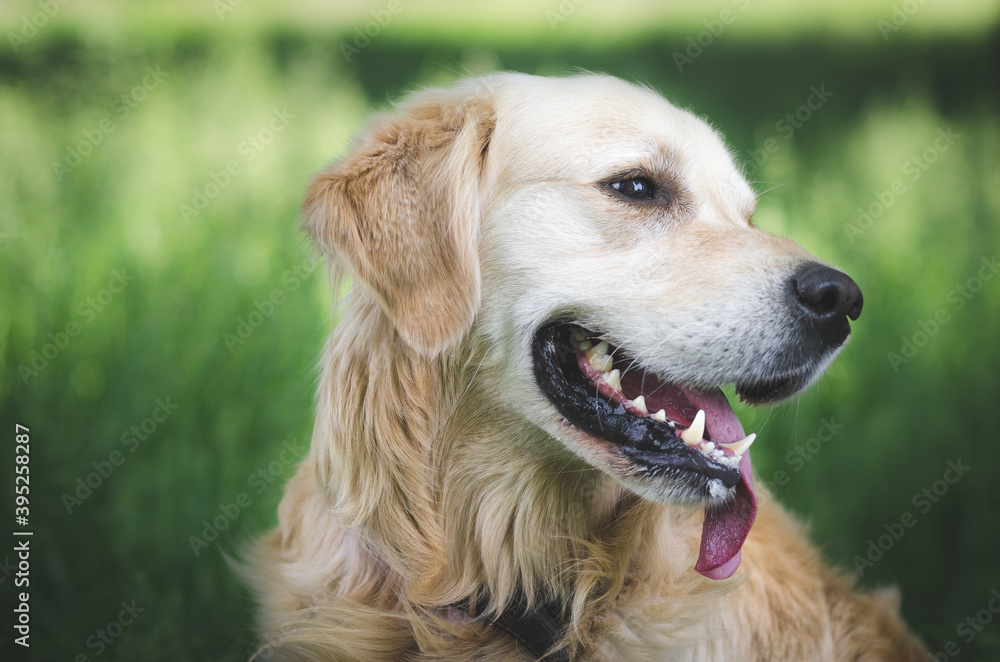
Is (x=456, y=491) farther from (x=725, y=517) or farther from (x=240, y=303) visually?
(x=240, y=303)

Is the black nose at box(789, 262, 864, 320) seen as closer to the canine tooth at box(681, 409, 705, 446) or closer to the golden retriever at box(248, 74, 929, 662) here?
the golden retriever at box(248, 74, 929, 662)

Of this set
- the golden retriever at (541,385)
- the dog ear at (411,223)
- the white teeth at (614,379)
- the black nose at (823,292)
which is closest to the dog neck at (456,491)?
the golden retriever at (541,385)

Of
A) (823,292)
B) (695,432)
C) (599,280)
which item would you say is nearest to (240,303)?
(599,280)

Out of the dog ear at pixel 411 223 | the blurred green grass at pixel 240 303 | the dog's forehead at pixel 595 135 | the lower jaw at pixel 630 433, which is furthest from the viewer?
the blurred green grass at pixel 240 303

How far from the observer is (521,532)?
2260 millimetres

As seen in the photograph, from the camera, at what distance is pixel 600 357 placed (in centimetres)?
215

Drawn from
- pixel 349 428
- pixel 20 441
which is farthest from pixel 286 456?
pixel 349 428

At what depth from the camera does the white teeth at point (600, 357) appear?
214cm

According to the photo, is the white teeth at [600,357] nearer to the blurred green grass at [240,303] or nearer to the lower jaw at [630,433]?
the lower jaw at [630,433]

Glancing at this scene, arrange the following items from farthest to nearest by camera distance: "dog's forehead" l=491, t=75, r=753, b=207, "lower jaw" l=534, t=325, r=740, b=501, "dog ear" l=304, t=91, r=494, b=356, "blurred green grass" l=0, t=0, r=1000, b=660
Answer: "blurred green grass" l=0, t=0, r=1000, b=660 < "dog's forehead" l=491, t=75, r=753, b=207 < "dog ear" l=304, t=91, r=494, b=356 < "lower jaw" l=534, t=325, r=740, b=501

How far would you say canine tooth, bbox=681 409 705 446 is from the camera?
2.03 metres

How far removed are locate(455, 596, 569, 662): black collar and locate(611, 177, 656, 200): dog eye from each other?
1.19 metres

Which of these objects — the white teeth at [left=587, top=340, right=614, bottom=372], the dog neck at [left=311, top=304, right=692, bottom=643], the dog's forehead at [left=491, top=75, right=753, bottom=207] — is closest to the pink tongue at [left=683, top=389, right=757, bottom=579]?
the dog neck at [left=311, top=304, right=692, bottom=643]

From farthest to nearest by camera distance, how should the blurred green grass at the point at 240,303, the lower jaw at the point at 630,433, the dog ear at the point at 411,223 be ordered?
the blurred green grass at the point at 240,303 < the dog ear at the point at 411,223 < the lower jaw at the point at 630,433
